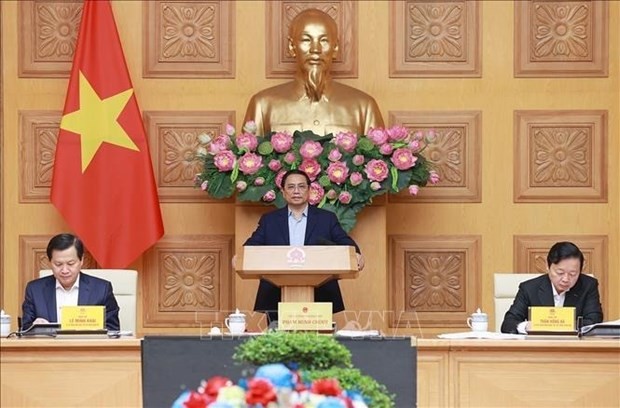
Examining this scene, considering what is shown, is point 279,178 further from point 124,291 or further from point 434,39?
point 434,39

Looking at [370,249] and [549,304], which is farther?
[370,249]

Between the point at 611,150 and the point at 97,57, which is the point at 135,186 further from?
the point at 611,150

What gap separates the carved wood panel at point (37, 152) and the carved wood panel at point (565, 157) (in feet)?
7.98

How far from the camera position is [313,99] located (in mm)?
6914

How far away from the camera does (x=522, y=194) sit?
7422 mm

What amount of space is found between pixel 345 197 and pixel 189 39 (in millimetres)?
1462

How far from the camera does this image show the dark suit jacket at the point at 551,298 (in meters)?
5.54

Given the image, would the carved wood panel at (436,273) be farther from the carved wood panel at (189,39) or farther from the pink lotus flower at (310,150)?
the carved wood panel at (189,39)

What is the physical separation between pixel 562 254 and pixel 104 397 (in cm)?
199

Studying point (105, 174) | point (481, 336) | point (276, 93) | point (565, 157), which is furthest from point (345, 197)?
point (481, 336)

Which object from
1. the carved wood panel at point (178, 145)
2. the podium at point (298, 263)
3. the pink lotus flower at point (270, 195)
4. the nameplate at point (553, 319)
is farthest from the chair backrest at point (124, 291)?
the nameplate at point (553, 319)

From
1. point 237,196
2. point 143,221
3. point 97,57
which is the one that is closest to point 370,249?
point 237,196

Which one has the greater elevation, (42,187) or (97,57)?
(97,57)

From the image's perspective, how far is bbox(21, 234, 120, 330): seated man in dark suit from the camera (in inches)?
213
